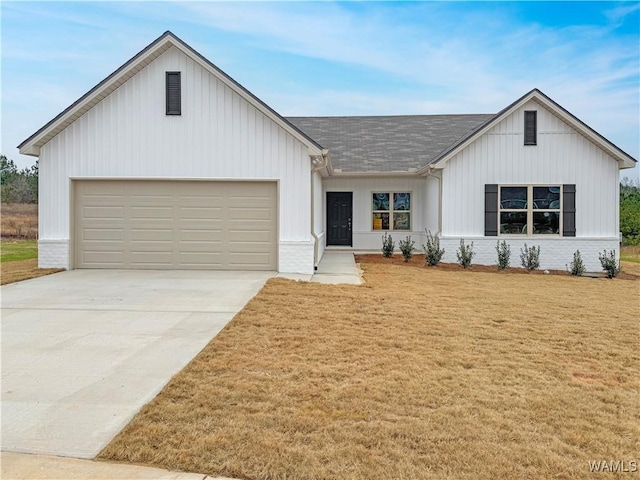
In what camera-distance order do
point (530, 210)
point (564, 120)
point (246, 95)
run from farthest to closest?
point (530, 210) < point (564, 120) < point (246, 95)

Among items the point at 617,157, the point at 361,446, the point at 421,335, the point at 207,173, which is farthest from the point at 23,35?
the point at 617,157

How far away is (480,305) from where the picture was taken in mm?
8836

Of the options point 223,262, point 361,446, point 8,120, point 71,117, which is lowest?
point 361,446

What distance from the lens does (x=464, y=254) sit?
14.7 meters

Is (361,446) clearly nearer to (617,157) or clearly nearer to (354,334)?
(354,334)

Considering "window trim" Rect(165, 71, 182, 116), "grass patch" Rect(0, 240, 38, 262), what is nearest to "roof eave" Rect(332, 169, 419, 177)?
"window trim" Rect(165, 71, 182, 116)

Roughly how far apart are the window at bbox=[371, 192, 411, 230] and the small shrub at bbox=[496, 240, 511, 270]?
170 inches

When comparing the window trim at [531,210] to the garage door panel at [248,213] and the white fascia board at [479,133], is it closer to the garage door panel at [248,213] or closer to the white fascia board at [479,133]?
the white fascia board at [479,133]

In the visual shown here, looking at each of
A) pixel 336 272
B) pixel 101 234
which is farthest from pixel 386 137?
pixel 101 234

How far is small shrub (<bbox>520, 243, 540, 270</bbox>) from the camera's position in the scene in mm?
14562

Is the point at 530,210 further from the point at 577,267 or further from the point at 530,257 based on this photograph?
the point at 577,267

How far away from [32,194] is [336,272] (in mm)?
33775

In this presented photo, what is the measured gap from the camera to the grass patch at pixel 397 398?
327cm

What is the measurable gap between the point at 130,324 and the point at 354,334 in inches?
131
